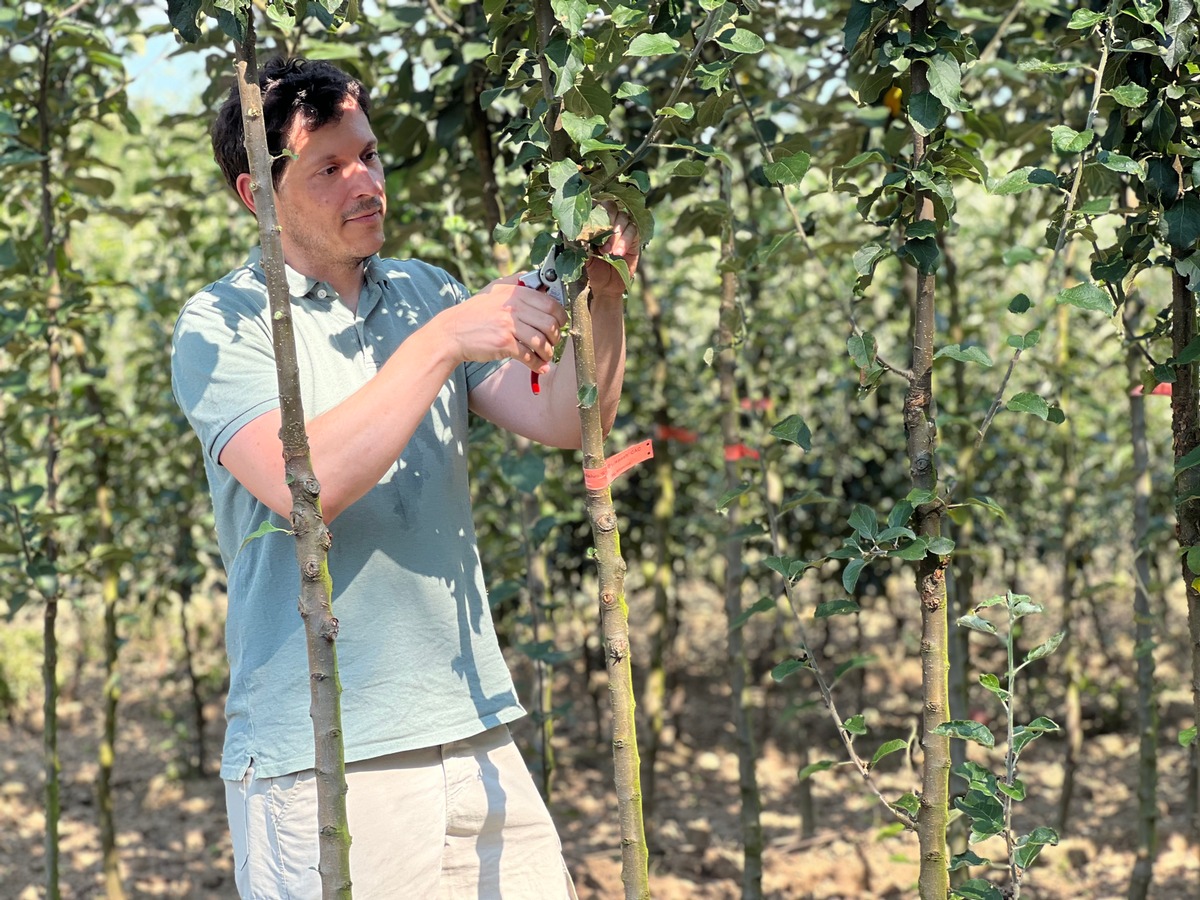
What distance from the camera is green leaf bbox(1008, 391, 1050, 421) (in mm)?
1467

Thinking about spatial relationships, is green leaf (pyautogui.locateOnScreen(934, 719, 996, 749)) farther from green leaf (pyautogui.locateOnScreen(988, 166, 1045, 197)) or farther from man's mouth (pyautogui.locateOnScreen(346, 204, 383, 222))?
man's mouth (pyautogui.locateOnScreen(346, 204, 383, 222))

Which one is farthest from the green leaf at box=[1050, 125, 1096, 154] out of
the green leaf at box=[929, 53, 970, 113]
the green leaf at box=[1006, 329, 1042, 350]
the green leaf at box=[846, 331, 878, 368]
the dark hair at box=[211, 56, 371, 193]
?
the dark hair at box=[211, 56, 371, 193]

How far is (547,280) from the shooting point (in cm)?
A: 152

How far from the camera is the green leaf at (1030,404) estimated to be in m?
1.47

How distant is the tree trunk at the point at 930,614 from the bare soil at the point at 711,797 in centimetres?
116

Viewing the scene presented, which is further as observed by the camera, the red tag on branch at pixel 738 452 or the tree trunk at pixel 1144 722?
the tree trunk at pixel 1144 722

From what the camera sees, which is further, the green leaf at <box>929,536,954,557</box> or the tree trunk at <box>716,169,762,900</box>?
the tree trunk at <box>716,169,762,900</box>

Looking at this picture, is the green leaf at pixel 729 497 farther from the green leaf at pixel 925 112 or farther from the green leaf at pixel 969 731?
the green leaf at pixel 925 112

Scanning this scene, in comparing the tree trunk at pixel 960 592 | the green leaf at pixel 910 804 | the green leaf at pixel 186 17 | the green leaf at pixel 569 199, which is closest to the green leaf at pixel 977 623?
the green leaf at pixel 910 804

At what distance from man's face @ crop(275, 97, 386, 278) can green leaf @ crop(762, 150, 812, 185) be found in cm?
55

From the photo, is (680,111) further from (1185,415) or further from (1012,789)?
(1012,789)

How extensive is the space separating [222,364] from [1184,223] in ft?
3.93

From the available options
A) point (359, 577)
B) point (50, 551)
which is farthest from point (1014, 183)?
point (50, 551)

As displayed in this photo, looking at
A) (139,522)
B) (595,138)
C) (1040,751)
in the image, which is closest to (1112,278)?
(595,138)
